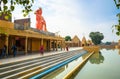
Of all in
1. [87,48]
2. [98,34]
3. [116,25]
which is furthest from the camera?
[98,34]

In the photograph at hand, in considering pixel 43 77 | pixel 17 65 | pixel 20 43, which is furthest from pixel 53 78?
pixel 20 43

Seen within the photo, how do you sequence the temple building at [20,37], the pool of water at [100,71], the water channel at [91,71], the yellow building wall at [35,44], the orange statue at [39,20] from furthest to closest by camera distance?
1. the orange statue at [39,20]
2. the yellow building wall at [35,44]
3. the temple building at [20,37]
4. the pool of water at [100,71]
5. the water channel at [91,71]

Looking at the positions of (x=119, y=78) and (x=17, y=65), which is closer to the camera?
(x=17, y=65)

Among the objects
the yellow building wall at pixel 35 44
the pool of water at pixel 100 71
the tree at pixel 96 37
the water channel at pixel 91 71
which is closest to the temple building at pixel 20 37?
the yellow building wall at pixel 35 44

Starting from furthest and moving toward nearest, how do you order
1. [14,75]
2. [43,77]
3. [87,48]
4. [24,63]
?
[87,48]
[24,63]
[43,77]
[14,75]

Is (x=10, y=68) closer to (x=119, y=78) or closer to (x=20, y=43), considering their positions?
(x=119, y=78)

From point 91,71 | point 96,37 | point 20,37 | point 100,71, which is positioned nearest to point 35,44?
point 20,37

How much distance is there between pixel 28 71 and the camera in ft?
39.0

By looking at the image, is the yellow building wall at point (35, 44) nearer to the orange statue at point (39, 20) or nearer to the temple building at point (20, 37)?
the temple building at point (20, 37)

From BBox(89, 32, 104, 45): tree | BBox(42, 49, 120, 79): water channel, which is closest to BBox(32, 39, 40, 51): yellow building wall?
Result: BBox(42, 49, 120, 79): water channel

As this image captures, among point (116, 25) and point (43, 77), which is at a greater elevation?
point (116, 25)

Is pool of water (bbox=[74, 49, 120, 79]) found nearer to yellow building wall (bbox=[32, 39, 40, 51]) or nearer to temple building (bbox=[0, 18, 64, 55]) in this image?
temple building (bbox=[0, 18, 64, 55])

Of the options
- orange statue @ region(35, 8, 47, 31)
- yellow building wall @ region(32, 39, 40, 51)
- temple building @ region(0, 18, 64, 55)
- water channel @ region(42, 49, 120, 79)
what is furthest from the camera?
orange statue @ region(35, 8, 47, 31)

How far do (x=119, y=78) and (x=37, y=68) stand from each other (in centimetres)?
594
